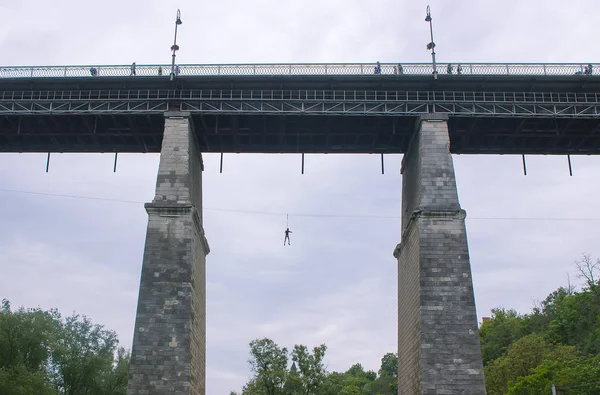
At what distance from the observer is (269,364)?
229 feet

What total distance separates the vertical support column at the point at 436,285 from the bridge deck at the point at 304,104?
7.71 ft

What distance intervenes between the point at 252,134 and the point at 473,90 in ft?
39.6

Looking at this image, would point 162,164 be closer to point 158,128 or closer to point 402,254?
point 158,128

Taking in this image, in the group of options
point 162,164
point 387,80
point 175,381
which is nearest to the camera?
point 175,381

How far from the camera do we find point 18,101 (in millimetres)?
35781

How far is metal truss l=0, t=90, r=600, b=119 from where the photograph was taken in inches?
Result: 1375

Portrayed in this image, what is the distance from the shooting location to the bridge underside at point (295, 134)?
3634cm

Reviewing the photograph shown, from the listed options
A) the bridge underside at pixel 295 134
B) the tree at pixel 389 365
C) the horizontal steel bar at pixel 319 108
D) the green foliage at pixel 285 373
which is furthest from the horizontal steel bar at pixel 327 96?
the tree at pixel 389 365

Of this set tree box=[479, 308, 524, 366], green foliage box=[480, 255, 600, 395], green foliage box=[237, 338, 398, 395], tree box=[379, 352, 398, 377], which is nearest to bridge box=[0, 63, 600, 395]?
green foliage box=[480, 255, 600, 395]

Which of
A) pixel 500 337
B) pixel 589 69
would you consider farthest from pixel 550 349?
pixel 589 69

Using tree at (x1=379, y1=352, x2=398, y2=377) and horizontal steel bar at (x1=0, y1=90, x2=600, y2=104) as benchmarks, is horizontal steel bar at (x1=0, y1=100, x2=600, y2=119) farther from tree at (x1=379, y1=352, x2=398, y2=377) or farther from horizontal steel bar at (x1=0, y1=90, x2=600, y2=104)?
tree at (x1=379, y1=352, x2=398, y2=377)

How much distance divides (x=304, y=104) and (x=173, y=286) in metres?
11.9

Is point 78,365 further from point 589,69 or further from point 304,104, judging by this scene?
point 589,69

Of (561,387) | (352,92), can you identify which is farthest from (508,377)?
(352,92)
